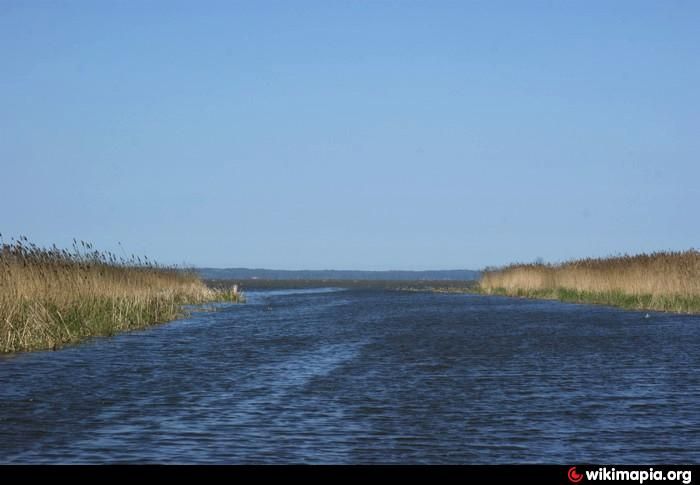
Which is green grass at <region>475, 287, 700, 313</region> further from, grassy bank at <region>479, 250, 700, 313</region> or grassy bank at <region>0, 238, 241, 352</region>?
grassy bank at <region>0, 238, 241, 352</region>

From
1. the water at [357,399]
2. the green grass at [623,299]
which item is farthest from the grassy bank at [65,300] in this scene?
the green grass at [623,299]

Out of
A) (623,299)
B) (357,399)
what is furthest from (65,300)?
(623,299)

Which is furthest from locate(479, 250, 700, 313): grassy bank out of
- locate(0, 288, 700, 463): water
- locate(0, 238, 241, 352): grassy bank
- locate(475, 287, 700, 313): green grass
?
locate(0, 238, 241, 352): grassy bank

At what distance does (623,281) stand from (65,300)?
3002cm

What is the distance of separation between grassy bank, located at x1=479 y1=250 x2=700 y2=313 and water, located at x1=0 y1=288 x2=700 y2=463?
490 inches

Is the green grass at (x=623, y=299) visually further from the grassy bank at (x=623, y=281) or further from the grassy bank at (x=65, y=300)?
the grassy bank at (x=65, y=300)

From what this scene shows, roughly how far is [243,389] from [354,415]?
3512 millimetres

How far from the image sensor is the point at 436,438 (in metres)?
11.7

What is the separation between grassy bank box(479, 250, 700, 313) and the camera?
41375 millimetres

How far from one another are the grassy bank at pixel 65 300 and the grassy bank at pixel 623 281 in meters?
20.8

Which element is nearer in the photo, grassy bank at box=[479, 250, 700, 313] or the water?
the water

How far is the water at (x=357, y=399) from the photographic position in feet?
35.9

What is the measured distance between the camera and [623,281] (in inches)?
1908
